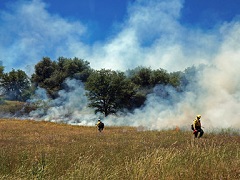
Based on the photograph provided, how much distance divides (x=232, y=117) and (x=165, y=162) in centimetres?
2298

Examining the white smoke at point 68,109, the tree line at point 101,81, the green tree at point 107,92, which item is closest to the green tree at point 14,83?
the tree line at point 101,81

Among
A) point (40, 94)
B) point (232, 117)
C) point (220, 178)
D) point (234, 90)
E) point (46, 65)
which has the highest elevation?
point (46, 65)

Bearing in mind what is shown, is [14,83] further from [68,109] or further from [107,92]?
[107,92]

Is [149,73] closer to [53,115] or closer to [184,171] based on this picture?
[53,115]

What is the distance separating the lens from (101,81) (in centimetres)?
5641

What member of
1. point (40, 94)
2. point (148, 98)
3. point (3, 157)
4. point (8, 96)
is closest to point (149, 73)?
point (148, 98)

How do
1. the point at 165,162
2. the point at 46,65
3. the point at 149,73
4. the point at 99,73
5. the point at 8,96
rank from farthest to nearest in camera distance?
the point at 8,96
the point at 46,65
the point at 149,73
the point at 99,73
the point at 165,162

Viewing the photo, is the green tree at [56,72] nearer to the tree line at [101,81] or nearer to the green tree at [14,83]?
the tree line at [101,81]

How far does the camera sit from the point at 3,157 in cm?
885

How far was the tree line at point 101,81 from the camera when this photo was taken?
5588 cm

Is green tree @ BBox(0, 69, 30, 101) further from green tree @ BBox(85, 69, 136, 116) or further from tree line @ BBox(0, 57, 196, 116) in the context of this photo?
green tree @ BBox(85, 69, 136, 116)

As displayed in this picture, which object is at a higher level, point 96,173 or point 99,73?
point 99,73

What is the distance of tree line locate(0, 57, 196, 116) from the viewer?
2200 inches

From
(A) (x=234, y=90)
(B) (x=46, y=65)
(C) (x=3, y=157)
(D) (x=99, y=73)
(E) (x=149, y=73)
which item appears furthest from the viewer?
(B) (x=46, y=65)
